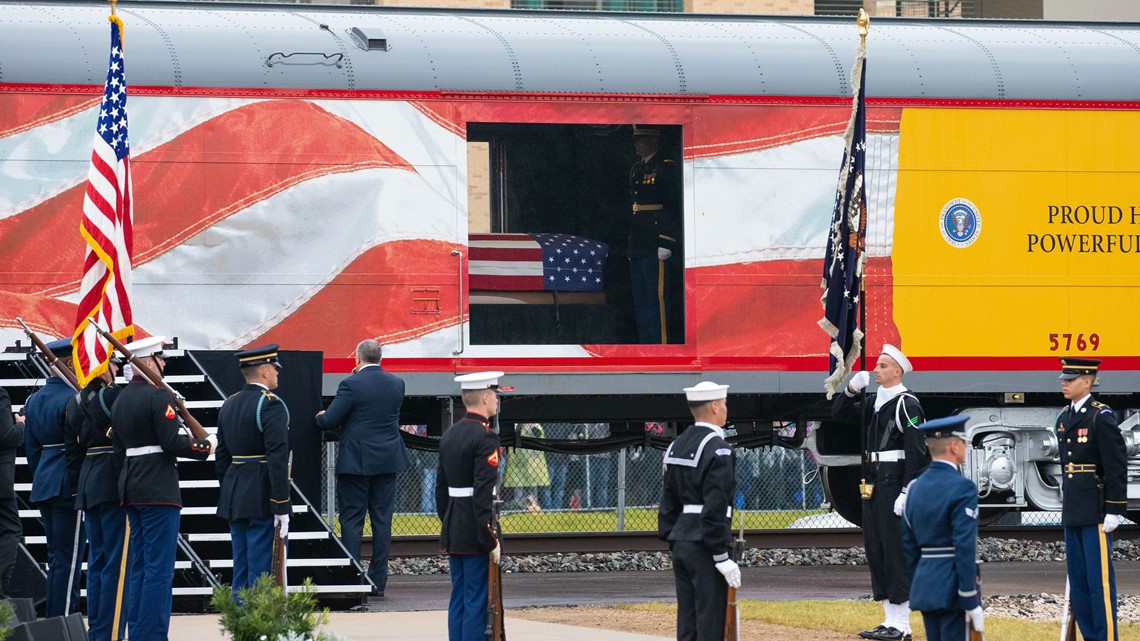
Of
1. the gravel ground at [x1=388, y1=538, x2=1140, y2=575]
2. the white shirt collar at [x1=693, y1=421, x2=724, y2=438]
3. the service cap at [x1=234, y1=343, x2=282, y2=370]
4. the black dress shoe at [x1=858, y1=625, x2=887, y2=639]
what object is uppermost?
the service cap at [x1=234, y1=343, x2=282, y2=370]

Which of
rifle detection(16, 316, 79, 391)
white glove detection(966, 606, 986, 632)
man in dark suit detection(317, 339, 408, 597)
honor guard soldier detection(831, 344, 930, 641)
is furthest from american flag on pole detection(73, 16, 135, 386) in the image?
white glove detection(966, 606, 986, 632)

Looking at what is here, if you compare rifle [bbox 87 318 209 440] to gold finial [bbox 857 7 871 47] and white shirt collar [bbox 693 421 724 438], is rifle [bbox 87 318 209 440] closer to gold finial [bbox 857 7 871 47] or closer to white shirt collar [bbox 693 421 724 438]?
gold finial [bbox 857 7 871 47]

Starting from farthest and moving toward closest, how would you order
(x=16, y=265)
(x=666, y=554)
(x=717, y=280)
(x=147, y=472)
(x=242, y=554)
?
(x=666, y=554), (x=717, y=280), (x=16, y=265), (x=242, y=554), (x=147, y=472)

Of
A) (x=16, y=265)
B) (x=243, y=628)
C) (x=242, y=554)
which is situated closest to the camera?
(x=243, y=628)

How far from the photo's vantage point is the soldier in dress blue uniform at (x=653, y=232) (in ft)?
44.2

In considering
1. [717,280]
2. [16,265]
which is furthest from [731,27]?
[16,265]

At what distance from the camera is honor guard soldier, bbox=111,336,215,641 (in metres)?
9.18

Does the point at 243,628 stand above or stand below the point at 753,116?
below

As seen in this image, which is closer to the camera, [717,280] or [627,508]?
[717,280]

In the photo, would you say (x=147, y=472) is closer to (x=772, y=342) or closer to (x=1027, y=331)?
Result: (x=772, y=342)

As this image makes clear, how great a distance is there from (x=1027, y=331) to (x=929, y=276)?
36.1 inches

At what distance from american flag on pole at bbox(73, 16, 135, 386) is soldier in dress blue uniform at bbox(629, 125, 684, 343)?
422 cm

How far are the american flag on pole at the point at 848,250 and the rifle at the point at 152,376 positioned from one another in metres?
3.95

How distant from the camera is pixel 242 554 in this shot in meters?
10.5
